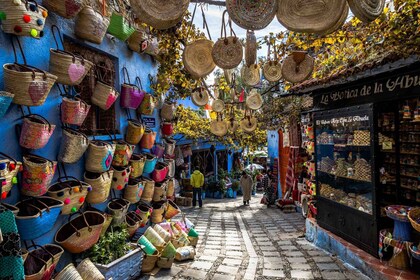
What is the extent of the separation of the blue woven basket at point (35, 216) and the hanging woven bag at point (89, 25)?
2.35 m

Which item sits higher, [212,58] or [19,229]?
[212,58]

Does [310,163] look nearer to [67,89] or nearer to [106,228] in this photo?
[106,228]

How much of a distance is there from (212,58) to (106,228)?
3.18 metres

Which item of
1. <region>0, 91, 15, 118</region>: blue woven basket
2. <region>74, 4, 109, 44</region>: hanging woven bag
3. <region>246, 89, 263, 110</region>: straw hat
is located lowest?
<region>0, 91, 15, 118</region>: blue woven basket

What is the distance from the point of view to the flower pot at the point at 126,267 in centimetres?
475

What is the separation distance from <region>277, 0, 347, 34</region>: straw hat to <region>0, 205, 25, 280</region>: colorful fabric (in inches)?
127

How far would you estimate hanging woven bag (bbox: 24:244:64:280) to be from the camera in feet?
12.2

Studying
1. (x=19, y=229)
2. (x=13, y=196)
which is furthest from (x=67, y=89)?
(x=19, y=229)

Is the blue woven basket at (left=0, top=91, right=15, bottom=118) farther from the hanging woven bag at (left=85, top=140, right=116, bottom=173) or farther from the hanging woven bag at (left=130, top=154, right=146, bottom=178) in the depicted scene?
the hanging woven bag at (left=130, top=154, right=146, bottom=178)

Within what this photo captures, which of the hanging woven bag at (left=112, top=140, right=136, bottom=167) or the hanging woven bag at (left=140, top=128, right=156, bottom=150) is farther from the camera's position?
the hanging woven bag at (left=140, top=128, right=156, bottom=150)

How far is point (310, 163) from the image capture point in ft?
29.5

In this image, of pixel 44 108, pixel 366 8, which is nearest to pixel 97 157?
pixel 44 108

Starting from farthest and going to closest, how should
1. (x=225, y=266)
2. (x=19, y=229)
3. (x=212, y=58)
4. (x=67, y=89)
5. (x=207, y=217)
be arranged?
(x=207, y=217) < (x=225, y=266) < (x=67, y=89) < (x=212, y=58) < (x=19, y=229)

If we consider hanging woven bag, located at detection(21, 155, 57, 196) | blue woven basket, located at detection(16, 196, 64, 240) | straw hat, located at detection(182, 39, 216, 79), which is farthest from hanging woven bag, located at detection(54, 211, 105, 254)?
straw hat, located at detection(182, 39, 216, 79)
